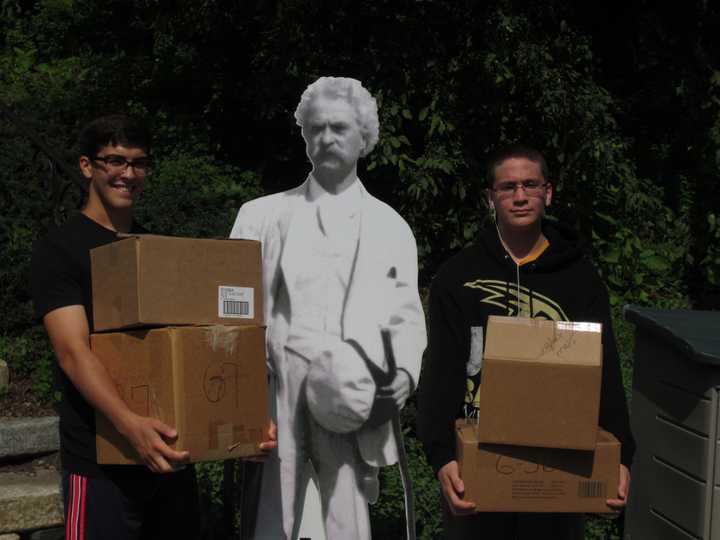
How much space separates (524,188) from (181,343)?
1.14m

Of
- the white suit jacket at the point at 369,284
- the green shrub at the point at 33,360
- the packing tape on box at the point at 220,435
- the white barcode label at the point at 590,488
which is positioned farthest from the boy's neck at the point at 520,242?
the green shrub at the point at 33,360

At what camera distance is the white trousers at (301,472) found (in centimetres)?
321

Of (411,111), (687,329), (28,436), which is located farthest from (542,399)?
(411,111)

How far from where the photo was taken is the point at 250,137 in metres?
7.60

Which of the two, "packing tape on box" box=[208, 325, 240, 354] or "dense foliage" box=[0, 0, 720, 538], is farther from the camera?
"dense foliage" box=[0, 0, 720, 538]

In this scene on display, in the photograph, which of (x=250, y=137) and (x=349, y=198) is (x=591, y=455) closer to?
(x=349, y=198)

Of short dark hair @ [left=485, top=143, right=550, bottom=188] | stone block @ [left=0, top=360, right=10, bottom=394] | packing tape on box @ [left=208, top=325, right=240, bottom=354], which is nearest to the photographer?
packing tape on box @ [left=208, top=325, right=240, bottom=354]

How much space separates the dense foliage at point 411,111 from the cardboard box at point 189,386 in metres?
1.83

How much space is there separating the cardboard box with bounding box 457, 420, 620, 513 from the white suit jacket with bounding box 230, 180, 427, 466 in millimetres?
796

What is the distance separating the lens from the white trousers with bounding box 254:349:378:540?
10.5 feet

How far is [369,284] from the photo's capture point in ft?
10.7

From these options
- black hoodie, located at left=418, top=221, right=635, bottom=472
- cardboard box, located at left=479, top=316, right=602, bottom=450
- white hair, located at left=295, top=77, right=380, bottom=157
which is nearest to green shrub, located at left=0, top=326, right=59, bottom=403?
white hair, located at left=295, top=77, right=380, bottom=157

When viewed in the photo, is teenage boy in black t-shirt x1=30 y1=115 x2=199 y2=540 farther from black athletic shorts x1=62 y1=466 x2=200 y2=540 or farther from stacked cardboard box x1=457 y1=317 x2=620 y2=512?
stacked cardboard box x1=457 y1=317 x2=620 y2=512

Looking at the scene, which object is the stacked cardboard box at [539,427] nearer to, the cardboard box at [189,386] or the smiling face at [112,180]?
the cardboard box at [189,386]
